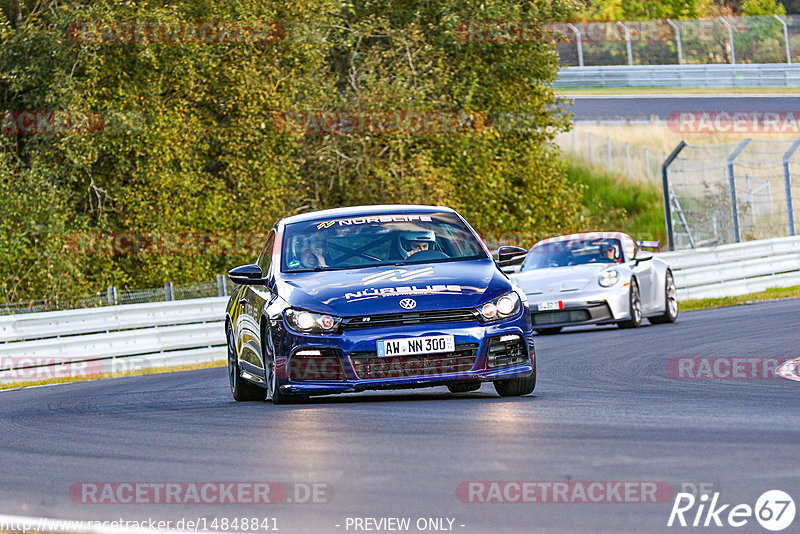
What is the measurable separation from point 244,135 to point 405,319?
2195cm

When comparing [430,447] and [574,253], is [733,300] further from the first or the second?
[430,447]

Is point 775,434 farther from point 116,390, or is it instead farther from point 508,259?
point 116,390

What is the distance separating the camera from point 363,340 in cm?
974

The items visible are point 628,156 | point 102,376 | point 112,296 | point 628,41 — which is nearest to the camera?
point 102,376

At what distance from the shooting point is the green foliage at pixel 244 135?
2884 centimetres

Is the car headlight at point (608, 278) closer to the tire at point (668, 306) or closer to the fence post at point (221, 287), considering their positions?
the tire at point (668, 306)

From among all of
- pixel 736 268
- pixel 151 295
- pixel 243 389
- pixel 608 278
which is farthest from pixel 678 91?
pixel 243 389

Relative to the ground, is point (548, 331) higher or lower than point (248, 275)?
lower

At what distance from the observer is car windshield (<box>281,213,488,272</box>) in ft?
35.6

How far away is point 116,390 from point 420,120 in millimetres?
19894

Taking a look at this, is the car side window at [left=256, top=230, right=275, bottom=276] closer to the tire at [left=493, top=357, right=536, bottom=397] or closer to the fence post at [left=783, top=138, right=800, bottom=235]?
the tire at [left=493, top=357, right=536, bottom=397]

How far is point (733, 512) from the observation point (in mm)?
5480

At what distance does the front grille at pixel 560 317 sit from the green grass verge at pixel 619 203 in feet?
71.2

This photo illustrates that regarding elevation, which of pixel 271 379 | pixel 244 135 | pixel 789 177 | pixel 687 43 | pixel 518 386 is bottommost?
pixel 687 43
